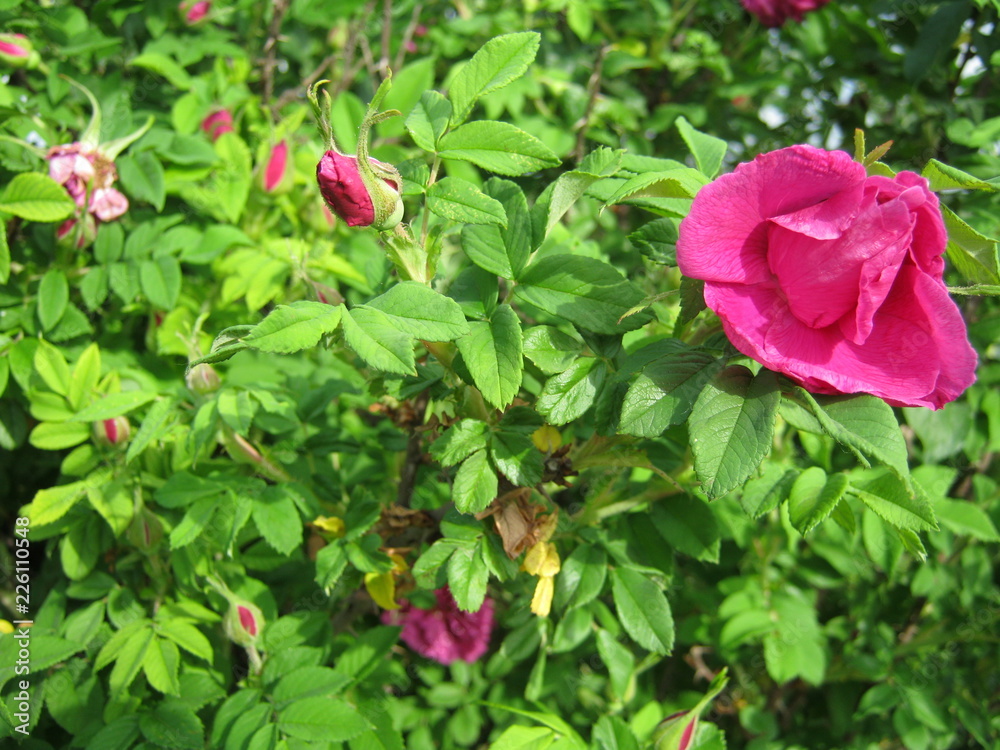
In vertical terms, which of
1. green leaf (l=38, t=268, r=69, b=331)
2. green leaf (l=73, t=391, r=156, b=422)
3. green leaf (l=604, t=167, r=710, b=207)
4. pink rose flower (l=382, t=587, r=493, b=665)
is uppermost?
green leaf (l=604, t=167, r=710, b=207)

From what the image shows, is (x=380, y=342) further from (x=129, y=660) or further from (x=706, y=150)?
(x=129, y=660)

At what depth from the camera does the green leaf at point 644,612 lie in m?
1.13

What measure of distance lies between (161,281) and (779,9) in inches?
66.7

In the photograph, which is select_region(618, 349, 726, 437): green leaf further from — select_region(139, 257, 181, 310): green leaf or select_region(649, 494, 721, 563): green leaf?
select_region(139, 257, 181, 310): green leaf

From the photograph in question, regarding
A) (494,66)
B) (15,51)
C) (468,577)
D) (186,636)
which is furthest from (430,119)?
(15,51)

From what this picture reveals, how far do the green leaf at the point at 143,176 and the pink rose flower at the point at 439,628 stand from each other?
3.16ft

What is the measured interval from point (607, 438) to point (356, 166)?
1.58 ft

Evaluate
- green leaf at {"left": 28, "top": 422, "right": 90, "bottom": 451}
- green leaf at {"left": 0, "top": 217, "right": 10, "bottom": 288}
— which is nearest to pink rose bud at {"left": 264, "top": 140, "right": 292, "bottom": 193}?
green leaf at {"left": 0, "top": 217, "right": 10, "bottom": 288}

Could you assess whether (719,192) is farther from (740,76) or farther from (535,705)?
(740,76)

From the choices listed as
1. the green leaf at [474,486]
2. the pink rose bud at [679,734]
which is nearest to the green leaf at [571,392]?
the green leaf at [474,486]

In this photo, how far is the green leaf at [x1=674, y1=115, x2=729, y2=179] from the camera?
1039 millimetres

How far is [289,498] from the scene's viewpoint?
119 centimetres

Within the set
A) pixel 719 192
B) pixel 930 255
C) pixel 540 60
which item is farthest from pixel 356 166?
pixel 540 60

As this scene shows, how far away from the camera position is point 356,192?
0.77 m
